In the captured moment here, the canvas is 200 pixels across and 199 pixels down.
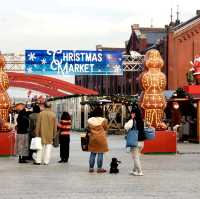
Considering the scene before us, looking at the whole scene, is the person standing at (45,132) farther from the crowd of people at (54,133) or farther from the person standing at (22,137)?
the person standing at (22,137)

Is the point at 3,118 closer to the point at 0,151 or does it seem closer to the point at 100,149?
the point at 0,151

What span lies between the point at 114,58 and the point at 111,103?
13.0 ft

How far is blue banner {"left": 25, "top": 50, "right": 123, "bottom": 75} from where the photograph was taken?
44.0 meters

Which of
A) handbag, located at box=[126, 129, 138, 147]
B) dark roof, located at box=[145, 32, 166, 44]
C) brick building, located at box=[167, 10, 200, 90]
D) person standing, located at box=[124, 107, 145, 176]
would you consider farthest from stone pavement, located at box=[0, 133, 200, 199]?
dark roof, located at box=[145, 32, 166, 44]

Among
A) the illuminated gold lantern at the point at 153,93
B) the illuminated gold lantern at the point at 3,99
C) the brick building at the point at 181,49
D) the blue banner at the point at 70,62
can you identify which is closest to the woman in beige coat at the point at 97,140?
the illuminated gold lantern at the point at 3,99

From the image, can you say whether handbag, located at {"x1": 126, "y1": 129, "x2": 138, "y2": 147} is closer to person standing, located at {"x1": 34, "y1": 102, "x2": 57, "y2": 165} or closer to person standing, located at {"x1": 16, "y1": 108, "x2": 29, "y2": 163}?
person standing, located at {"x1": 34, "y1": 102, "x2": 57, "y2": 165}

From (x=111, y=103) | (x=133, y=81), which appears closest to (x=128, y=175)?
(x=111, y=103)

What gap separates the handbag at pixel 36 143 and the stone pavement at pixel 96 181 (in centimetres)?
49

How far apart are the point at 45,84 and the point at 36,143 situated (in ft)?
154

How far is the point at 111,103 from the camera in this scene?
43.3 metres

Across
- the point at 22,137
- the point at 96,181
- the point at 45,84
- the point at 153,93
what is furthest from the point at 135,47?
the point at 96,181

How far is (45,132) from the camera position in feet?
56.3

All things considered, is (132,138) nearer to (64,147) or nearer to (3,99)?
(64,147)

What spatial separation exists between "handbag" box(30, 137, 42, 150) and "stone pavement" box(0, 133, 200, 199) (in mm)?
486
